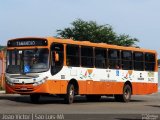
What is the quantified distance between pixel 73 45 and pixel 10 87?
3560 mm

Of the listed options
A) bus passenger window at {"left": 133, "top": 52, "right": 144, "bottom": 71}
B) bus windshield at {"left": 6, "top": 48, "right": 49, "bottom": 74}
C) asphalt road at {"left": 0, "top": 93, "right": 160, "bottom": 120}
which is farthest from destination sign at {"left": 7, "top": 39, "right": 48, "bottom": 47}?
bus passenger window at {"left": 133, "top": 52, "right": 144, "bottom": 71}

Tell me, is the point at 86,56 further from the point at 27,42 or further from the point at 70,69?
the point at 27,42

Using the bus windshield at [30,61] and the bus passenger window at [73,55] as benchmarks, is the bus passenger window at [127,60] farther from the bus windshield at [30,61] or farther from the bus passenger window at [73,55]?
the bus windshield at [30,61]

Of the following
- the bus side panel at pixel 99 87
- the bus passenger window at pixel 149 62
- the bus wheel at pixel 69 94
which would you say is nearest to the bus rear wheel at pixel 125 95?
the bus side panel at pixel 99 87

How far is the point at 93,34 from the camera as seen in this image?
2452 inches

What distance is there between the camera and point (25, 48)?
25.8m

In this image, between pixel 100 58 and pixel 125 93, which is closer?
pixel 100 58

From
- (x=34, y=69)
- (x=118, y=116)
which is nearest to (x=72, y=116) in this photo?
(x=118, y=116)

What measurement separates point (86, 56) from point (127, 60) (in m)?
4.34

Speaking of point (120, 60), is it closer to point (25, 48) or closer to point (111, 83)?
point (111, 83)

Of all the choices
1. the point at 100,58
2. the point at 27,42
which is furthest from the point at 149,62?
the point at 27,42

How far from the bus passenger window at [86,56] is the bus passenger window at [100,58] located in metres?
0.50

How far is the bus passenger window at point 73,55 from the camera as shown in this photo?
87.5ft

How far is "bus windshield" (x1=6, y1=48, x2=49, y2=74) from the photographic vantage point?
25.3 metres
